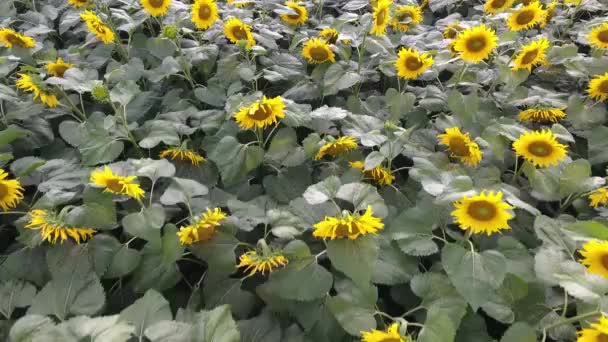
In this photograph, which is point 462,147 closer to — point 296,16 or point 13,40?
point 296,16

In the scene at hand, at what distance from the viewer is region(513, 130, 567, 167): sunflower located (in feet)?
4.07

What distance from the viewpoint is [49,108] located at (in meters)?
1.62

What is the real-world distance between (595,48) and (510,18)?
339mm

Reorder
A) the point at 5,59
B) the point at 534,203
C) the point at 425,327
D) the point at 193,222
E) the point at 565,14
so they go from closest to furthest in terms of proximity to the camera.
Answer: the point at 425,327
the point at 193,222
the point at 534,203
the point at 5,59
the point at 565,14

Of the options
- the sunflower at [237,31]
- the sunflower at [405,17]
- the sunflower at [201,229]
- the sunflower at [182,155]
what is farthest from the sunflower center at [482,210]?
the sunflower at [405,17]

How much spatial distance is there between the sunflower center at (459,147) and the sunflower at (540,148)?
0.42 feet

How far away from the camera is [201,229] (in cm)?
103

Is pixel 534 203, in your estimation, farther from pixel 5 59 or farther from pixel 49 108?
pixel 5 59

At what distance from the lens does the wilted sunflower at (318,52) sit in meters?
1.69

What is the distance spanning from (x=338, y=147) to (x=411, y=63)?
448mm

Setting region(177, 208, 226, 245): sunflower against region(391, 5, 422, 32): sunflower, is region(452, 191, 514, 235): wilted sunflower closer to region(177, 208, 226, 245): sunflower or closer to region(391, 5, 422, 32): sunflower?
region(177, 208, 226, 245): sunflower

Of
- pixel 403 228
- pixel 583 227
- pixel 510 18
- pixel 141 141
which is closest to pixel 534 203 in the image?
pixel 583 227

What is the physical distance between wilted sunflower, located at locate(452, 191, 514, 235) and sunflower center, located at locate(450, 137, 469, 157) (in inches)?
11.5

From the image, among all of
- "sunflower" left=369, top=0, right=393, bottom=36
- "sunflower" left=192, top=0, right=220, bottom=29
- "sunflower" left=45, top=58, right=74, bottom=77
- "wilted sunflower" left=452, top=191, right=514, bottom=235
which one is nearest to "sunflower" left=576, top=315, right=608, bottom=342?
"wilted sunflower" left=452, top=191, right=514, bottom=235
